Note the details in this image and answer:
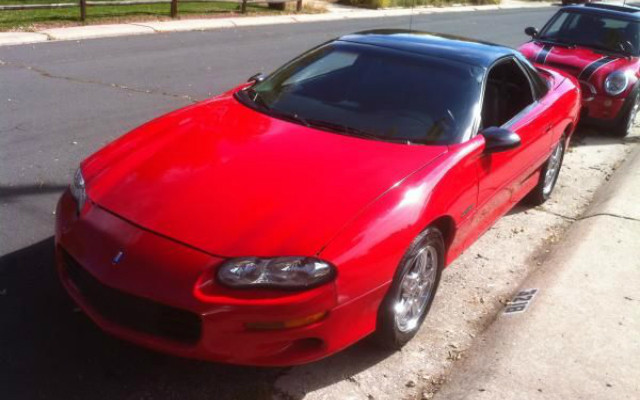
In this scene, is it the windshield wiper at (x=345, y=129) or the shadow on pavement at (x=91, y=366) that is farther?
the windshield wiper at (x=345, y=129)

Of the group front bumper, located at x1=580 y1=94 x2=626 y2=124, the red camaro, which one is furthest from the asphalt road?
front bumper, located at x1=580 y1=94 x2=626 y2=124

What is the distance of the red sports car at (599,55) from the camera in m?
8.05

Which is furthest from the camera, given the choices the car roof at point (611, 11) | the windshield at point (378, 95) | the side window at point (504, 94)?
the car roof at point (611, 11)

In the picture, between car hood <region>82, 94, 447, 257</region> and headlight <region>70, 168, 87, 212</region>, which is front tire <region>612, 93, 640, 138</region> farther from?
headlight <region>70, 168, 87, 212</region>

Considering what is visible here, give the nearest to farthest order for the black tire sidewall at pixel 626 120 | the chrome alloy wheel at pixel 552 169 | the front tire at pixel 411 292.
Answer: the front tire at pixel 411 292 < the chrome alloy wheel at pixel 552 169 < the black tire sidewall at pixel 626 120

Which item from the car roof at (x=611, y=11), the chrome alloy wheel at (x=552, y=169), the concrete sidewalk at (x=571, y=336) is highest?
the car roof at (x=611, y=11)

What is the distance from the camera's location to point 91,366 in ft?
10.2

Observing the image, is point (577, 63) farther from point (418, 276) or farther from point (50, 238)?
point (50, 238)

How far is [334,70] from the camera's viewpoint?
4.45m

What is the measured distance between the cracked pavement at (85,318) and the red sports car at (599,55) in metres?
0.38

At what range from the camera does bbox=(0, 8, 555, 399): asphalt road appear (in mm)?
3068

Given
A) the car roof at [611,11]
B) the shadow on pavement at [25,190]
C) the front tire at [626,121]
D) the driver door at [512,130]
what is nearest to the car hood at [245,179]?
the driver door at [512,130]

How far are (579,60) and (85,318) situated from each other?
6.88m

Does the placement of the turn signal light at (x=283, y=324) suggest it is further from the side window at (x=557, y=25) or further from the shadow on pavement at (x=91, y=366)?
the side window at (x=557, y=25)
